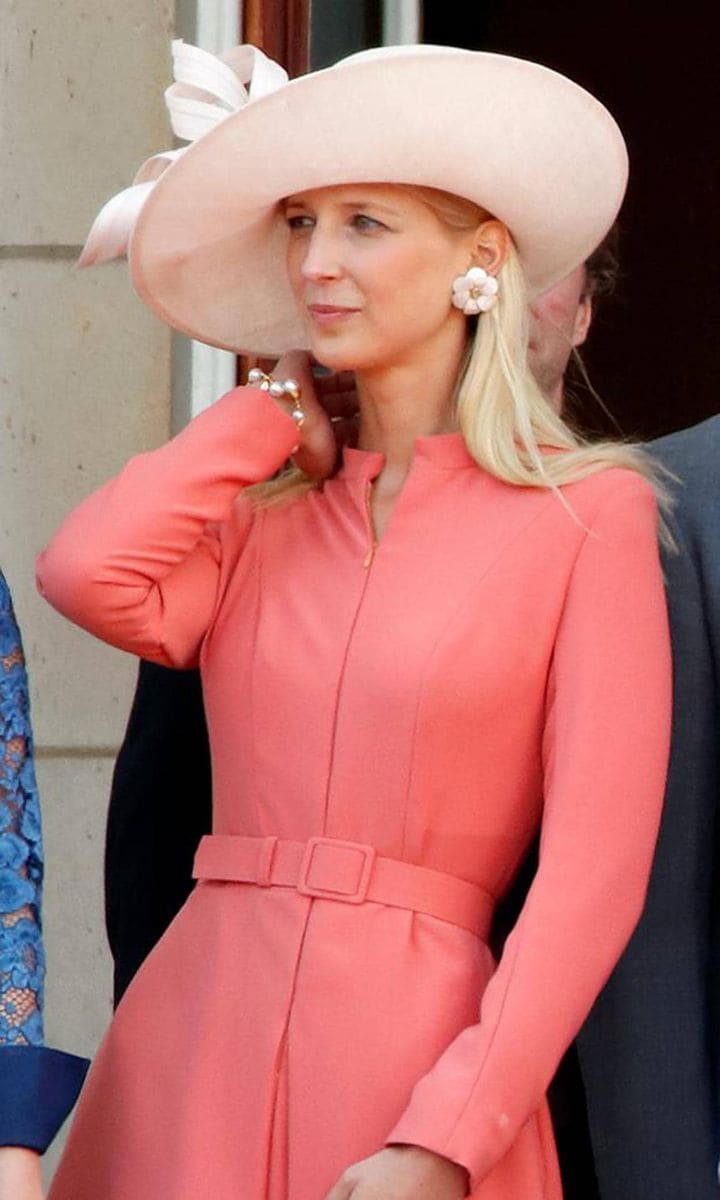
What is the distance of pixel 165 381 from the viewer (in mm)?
4129

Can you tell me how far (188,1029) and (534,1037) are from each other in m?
0.38

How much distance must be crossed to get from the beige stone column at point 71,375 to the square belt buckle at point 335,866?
1.41 meters

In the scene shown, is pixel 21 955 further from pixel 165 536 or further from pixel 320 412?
pixel 320 412

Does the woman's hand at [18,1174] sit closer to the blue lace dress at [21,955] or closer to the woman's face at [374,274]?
the blue lace dress at [21,955]

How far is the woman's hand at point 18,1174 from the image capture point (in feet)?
8.46

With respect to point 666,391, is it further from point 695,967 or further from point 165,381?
point 695,967

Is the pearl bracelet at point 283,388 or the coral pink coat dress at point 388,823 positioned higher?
the pearl bracelet at point 283,388

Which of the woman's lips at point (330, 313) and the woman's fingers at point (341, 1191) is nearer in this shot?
the woman's fingers at point (341, 1191)

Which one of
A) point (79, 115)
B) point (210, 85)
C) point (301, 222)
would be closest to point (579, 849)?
point (301, 222)

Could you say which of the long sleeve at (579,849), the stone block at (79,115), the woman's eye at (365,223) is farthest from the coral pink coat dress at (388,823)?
the stone block at (79,115)

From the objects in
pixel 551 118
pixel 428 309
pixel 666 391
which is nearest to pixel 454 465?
pixel 428 309

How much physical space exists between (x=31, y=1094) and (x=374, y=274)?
0.89 meters

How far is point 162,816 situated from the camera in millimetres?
3189

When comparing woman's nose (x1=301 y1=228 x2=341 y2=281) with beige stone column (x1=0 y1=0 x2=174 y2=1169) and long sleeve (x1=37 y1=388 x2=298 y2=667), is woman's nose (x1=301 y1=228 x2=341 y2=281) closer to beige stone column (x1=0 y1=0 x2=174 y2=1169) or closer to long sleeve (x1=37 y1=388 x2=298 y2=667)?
long sleeve (x1=37 y1=388 x2=298 y2=667)
